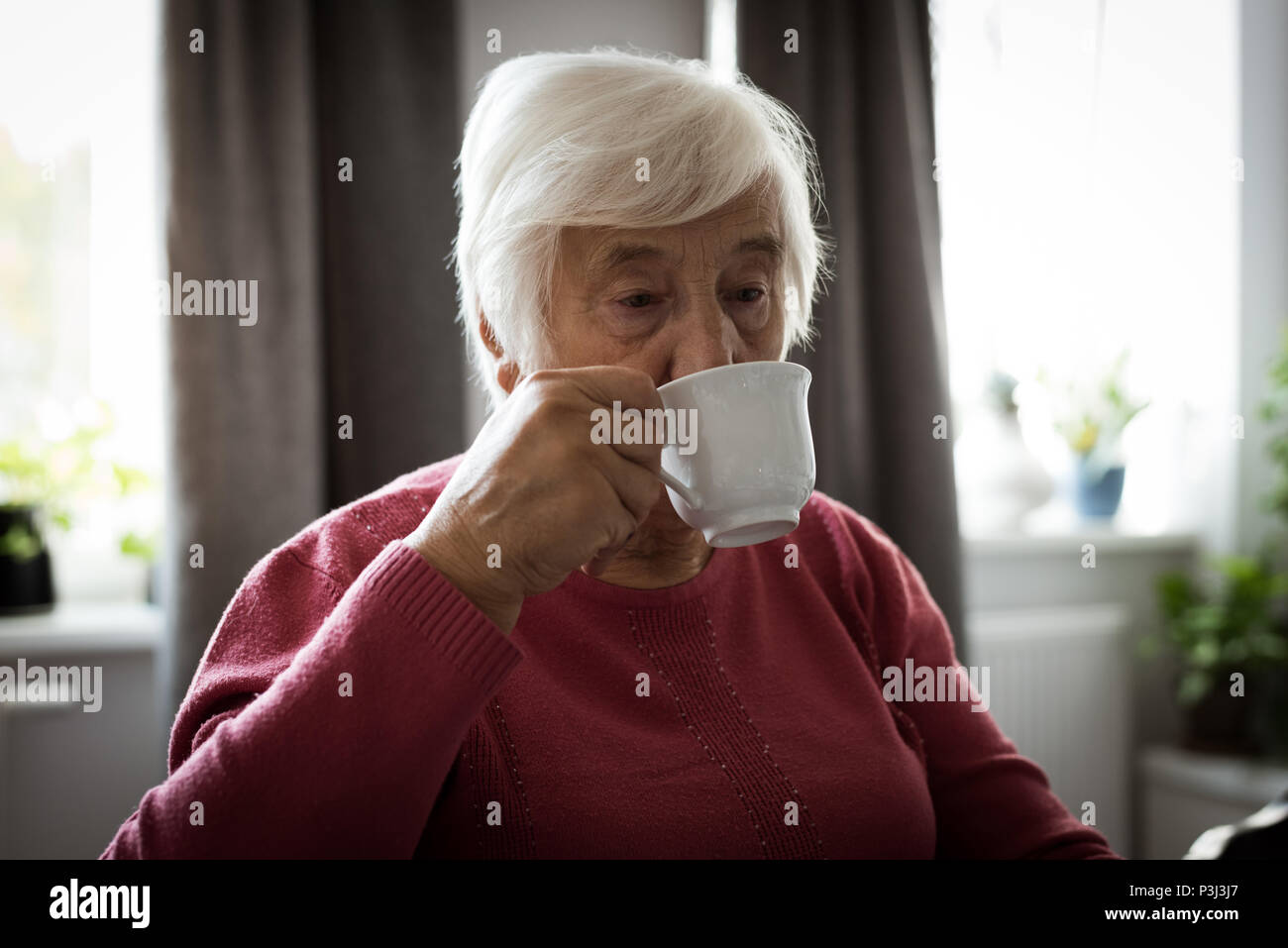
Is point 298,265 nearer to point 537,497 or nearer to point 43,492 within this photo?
point 43,492

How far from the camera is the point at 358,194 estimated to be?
1.49 metres

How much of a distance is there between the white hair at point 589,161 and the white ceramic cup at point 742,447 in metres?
0.20

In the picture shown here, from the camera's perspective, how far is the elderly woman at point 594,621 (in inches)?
22.3

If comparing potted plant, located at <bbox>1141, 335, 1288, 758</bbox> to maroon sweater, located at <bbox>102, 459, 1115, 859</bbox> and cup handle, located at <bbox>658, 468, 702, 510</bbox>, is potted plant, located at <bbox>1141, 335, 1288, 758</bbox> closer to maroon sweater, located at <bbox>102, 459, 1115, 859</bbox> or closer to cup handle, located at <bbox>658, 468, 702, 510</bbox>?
maroon sweater, located at <bbox>102, 459, 1115, 859</bbox>

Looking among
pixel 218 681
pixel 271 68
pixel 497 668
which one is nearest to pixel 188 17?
pixel 271 68

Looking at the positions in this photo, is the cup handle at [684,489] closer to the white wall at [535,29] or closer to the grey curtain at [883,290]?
the white wall at [535,29]

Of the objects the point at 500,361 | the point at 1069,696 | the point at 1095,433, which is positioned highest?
the point at 500,361

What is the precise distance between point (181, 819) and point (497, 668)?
0.21 meters

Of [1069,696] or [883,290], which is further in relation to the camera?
[1069,696]

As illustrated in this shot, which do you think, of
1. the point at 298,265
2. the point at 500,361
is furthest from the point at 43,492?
the point at 500,361

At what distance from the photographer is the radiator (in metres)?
2.12

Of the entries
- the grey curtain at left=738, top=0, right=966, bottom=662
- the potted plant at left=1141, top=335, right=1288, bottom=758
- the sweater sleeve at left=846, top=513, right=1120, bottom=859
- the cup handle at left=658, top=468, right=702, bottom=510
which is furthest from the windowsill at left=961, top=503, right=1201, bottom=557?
the cup handle at left=658, top=468, right=702, bottom=510

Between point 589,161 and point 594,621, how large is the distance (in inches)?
16.1

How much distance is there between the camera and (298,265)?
4.65ft
